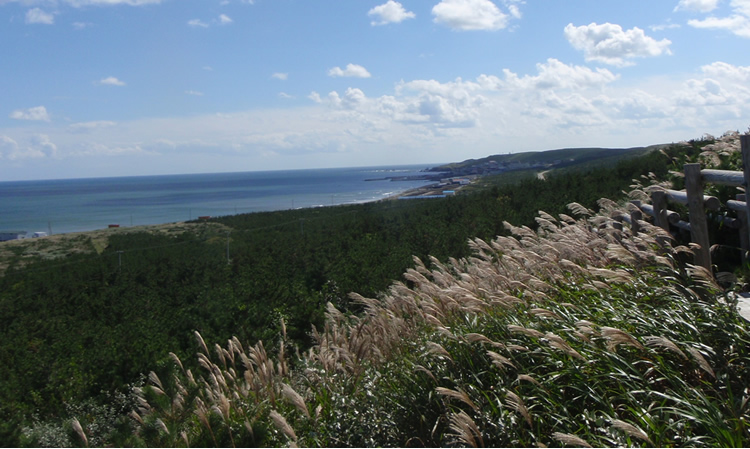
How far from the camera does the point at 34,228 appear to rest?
68938 millimetres

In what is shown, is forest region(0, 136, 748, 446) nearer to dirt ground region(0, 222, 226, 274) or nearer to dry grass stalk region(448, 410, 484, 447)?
Answer: dry grass stalk region(448, 410, 484, 447)

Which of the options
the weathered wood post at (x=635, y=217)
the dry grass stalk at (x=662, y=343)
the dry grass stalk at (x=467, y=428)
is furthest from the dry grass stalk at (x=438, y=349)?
the weathered wood post at (x=635, y=217)

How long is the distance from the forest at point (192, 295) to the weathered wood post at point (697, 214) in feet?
7.31

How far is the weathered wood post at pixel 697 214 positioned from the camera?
4.65m

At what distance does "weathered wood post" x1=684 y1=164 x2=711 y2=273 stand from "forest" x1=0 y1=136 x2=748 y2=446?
2227 mm

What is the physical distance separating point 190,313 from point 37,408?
305 cm

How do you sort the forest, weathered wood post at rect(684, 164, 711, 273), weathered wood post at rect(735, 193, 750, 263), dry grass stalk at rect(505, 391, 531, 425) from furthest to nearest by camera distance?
the forest < weathered wood post at rect(735, 193, 750, 263) < weathered wood post at rect(684, 164, 711, 273) < dry grass stalk at rect(505, 391, 531, 425)

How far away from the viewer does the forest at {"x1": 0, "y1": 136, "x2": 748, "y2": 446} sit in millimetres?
6452

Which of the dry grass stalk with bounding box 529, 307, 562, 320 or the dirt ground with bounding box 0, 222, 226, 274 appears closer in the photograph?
the dry grass stalk with bounding box 529, 307, 562, 320

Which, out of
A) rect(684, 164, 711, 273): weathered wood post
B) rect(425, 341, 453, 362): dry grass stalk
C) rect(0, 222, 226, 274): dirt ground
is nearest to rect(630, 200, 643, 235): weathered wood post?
rect(684, 164, 711, 273): weathered wood post

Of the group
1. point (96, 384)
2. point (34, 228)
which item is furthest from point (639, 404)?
point (34, 228)

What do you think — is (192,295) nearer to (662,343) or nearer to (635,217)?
(635,217)

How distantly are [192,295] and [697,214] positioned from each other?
965cm

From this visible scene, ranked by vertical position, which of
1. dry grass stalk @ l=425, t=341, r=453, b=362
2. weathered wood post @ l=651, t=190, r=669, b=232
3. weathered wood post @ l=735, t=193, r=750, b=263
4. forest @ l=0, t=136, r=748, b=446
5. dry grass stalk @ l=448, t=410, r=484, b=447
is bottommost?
forest @ l=0, t=136, r=748, b=446
